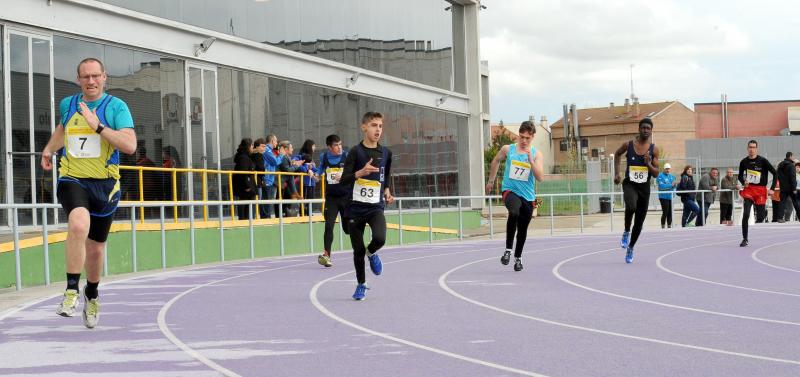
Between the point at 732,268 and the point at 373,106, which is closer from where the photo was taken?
the point at 732,268

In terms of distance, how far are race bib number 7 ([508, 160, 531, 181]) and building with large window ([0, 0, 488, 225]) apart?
6.34 m

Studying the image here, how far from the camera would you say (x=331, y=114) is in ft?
94.4

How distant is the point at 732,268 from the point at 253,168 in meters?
9.54

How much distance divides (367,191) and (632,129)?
366 feet

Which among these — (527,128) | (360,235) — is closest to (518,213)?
(527,128)

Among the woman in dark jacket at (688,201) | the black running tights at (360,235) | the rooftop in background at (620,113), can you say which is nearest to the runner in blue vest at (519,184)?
the black running tights at (360,235)

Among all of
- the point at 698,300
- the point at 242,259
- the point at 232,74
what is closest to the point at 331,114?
the point at 232,74

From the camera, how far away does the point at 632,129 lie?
119 m

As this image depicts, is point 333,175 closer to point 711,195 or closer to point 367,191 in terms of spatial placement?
point 367,191

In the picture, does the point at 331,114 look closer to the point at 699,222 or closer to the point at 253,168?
the point at 253,168

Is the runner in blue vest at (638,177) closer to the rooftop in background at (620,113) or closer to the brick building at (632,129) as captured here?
the brick building at (632,129)

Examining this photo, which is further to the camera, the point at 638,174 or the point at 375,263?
the point at 638,174

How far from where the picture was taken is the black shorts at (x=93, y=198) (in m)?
8.16

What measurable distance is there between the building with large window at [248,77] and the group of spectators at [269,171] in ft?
3.90
